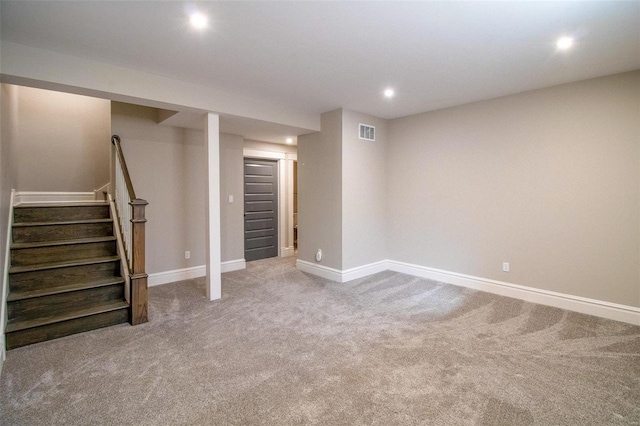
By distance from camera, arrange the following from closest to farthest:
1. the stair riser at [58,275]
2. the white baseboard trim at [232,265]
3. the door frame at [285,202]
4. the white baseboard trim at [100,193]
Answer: the stair riser at [58,275]
the white baseboard trim at [100,193]
the white baseboard trim at [232,265]
the door frame at [285,202]

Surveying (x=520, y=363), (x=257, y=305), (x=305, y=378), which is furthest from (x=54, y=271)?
(x=520, y=363)

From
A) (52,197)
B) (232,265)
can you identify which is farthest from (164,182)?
(232,265)

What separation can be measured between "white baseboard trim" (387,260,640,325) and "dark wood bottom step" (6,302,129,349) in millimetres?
4037

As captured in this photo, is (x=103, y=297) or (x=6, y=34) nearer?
(x=6, y=34)

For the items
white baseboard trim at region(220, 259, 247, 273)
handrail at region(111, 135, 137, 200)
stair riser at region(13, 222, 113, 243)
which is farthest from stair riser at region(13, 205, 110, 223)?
white baseboard trim at region(220, 259, 247, 273)

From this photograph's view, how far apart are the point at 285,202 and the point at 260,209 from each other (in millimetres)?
624

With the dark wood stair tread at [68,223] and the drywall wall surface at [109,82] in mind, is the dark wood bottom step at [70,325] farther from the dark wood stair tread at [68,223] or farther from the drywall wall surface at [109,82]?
the drywall wall surface at [109,82]

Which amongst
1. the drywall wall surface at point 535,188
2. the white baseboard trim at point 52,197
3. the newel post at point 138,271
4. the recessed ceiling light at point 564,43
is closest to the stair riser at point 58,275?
the newel post at point 138,271

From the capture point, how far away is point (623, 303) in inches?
129

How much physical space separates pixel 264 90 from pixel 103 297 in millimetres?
2930

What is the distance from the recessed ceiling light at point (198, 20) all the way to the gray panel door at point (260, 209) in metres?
3.76

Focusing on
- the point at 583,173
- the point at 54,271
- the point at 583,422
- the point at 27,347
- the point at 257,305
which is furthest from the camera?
the point at 257,305

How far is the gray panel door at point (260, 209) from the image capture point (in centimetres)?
608

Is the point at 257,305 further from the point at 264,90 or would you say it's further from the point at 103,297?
the point at 264,90
